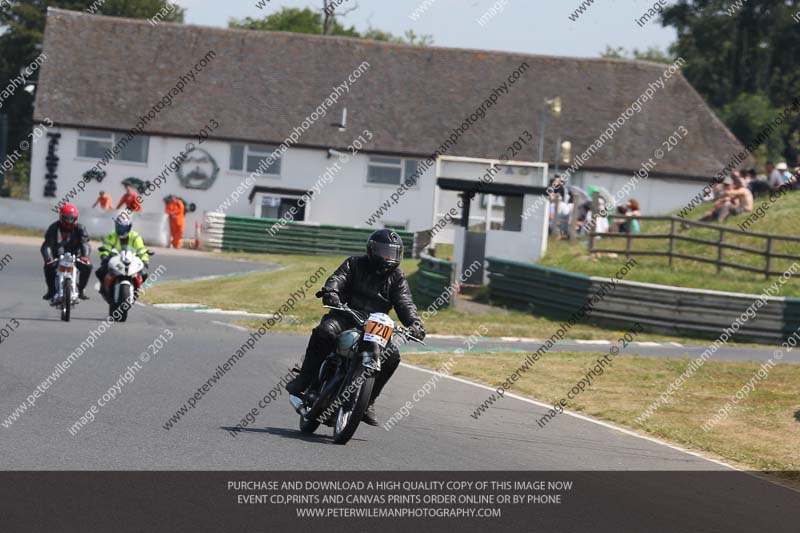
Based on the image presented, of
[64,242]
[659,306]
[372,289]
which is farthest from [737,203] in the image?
[372,289]

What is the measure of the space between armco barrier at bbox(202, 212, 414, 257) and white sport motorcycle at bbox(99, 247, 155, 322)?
22.3m

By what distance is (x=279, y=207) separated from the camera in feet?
157

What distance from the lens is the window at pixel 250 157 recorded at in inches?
1932

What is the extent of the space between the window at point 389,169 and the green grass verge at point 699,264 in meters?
16.3

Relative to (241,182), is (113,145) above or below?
above

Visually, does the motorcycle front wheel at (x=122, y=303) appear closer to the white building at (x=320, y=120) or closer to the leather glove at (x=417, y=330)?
the leather glove at (x=417, y=330)

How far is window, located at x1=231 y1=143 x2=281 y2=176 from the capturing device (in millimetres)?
49062

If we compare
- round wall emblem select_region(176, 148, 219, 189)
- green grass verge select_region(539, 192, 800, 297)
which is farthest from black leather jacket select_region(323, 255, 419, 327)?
round wall emblem select_region(176, 148, 219, 189)

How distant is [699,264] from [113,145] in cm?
2720

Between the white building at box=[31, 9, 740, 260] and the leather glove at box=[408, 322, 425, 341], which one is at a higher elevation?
the white building at box=[31, 9, 740, 260]

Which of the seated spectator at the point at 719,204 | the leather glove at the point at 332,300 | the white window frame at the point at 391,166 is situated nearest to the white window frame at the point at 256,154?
the white window frame at the point at 391,166

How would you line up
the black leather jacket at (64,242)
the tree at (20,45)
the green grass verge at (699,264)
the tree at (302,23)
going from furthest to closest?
1. the tree at (302,23)
2. the tree at (20,45)
3. the green grass verge at (699,264)
4. the black leather jacket at (64,242)

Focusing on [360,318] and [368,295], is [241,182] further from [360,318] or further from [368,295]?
[360,318]

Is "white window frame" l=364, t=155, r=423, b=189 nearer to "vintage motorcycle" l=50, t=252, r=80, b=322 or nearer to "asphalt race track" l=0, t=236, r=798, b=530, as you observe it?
"vintage motorcycle" l=50, t=252, r=80, b=322
